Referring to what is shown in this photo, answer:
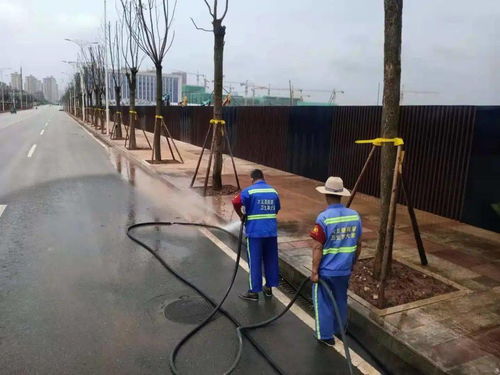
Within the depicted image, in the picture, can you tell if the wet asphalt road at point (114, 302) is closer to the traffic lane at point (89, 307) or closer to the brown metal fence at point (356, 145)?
the traffic lane at point (89, 307)

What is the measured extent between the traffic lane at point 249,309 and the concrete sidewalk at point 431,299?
0.55 meters

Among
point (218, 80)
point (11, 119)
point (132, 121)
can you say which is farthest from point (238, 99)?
point (218, 80)

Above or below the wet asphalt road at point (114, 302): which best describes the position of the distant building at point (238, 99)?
above

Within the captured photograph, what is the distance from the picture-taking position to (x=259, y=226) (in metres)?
4.86

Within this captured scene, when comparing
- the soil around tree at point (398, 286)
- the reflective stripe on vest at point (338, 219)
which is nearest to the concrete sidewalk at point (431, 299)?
the soil around tree at point (398, 286)

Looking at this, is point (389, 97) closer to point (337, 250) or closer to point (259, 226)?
point (259, 226)

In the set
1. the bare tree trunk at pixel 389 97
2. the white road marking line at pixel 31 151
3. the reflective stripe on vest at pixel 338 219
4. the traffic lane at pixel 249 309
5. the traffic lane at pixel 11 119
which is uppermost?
the bare tree trunk at pixel 389 97

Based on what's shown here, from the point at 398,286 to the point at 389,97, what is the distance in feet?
6.84

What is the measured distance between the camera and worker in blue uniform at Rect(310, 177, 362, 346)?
12.5 feet

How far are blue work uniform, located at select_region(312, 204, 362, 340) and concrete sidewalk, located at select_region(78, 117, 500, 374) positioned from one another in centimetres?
52

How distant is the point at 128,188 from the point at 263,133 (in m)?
5.70

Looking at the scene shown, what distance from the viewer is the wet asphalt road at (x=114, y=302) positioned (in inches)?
146

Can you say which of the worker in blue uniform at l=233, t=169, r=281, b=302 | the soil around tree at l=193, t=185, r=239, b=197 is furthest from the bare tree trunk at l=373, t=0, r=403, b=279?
the soil around tree at l=193, t=185, r=239, b=197

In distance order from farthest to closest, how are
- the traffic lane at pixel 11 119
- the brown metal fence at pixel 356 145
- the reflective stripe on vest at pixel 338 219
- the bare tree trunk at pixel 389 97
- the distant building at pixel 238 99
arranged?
the traffic lane at pixel 11 119 → the distant building at pixel 238 99 → the brown metal fence at pixel 356 145 → the bare tree trunk at pixel 389 97 → the reflective stripe on vest at pixel 338 219
